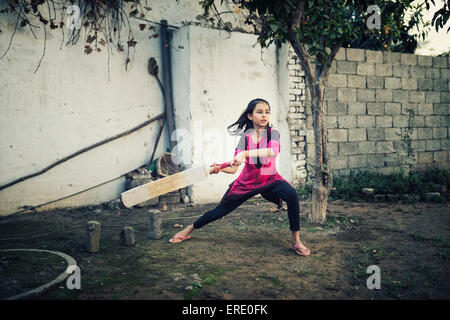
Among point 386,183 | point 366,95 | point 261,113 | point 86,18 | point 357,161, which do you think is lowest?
point 386,183

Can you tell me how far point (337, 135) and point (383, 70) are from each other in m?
1.86

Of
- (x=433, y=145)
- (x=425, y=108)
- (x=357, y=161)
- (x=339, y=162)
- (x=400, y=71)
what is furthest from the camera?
(x=433, y=145)

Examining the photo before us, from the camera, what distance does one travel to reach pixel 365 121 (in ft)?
24.5

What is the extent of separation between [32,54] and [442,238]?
18.9 feet

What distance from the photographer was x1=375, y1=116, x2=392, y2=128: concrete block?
25.0 ft

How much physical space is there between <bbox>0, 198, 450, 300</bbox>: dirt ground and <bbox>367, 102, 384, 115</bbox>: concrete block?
111 inches

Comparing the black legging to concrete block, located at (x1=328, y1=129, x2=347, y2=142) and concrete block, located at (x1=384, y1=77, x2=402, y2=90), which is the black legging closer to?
concrete block, located at (x1=328, y1=129, x2=347, y2=142)

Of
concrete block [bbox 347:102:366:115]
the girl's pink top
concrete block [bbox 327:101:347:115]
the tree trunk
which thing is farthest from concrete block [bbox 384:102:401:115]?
the girl's pink top

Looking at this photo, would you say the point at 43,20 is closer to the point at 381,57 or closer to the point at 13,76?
the point at 13,76

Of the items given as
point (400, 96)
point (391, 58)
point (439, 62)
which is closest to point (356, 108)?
point (400, 96)

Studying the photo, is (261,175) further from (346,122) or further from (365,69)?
(365,69)

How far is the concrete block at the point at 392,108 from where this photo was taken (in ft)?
25.3

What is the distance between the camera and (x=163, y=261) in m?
3.29

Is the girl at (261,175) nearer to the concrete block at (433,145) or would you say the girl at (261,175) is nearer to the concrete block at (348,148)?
the concrete block at (348,148)
